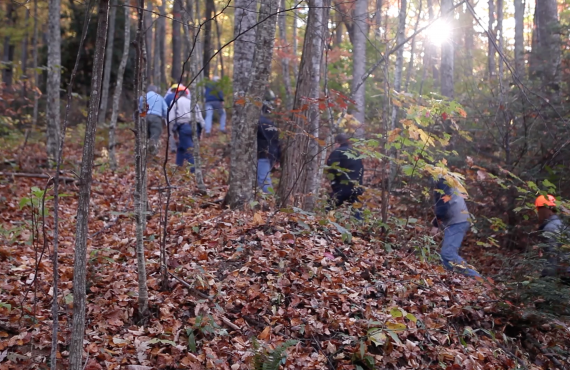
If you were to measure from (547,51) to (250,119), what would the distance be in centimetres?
668

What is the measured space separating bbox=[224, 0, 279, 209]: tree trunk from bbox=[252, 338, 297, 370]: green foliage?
9.82 ft

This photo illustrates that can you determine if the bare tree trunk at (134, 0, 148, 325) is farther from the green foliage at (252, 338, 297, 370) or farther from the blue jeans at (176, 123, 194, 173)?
the blue jeans at (176, 123, 194, 173)

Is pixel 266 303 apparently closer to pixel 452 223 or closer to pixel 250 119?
pixel 250 119

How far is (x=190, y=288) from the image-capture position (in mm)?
4445

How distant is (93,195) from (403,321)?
19.5 feet

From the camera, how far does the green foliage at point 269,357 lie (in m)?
3.46

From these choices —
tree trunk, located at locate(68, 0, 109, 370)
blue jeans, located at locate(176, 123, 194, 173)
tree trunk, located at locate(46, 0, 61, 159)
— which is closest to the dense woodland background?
tree trunk, located at locate(68, 0, 109, 370)

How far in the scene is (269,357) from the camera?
357cm

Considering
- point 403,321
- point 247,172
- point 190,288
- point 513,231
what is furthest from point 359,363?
point 513,231

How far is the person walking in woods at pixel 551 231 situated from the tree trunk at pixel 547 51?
140 inches

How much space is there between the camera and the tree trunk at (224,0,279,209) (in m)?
6.13

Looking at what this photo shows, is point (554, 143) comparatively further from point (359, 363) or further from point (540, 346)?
point (359, 363)

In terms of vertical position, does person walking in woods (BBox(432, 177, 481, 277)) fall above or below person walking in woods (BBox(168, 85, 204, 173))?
below

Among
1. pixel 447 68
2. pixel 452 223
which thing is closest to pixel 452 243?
pixel 452 223
